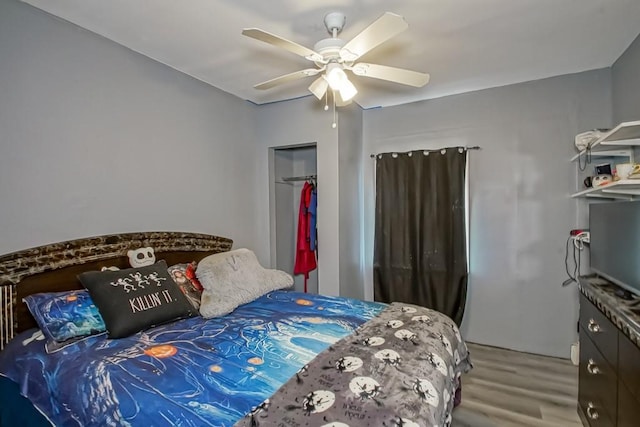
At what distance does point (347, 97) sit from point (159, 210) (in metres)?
1.75

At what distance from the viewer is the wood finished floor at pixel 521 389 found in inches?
85.4

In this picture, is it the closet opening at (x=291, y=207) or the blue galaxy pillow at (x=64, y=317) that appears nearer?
the blue galaxy pillow at (x=64, y=317)

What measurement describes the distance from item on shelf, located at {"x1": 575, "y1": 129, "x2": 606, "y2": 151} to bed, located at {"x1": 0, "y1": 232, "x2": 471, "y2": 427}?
192 centimetres

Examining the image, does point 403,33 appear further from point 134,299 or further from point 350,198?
point 134,299

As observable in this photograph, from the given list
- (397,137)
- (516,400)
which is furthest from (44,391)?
(397,137)

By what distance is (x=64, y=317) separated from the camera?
174cm

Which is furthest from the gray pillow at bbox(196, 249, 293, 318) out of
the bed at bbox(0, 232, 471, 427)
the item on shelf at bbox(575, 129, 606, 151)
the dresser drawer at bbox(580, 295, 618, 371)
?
the item on shelf at bbox(575, 129, 606, 151)

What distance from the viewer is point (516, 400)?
93.1 inches

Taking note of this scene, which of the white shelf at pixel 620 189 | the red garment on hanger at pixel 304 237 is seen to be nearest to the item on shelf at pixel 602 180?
the white shelf at pixel 620 189

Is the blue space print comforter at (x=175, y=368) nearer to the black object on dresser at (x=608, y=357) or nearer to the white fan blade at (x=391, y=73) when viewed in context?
the black object on dresser at (x=608, y=357)

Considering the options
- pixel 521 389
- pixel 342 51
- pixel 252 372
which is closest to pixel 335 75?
pixel 342 51

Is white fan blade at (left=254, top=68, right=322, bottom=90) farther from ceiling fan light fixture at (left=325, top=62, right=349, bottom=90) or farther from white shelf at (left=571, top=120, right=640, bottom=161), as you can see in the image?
white shelf at (left=571, top=120, right=640, bottom=161)

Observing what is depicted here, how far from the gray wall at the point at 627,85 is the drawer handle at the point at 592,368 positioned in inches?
67.2

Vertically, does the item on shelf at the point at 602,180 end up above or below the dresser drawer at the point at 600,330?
above
